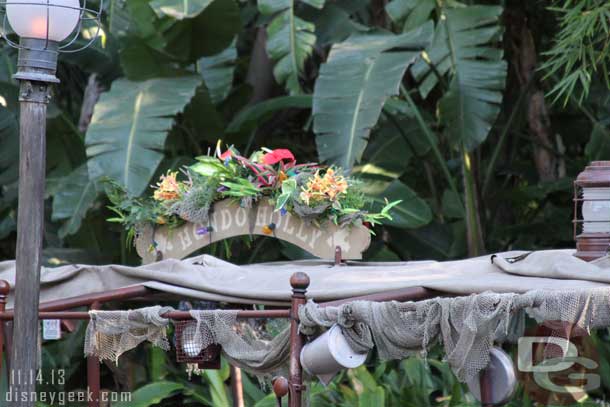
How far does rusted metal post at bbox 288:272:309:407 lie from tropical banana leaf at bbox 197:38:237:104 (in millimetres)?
6892

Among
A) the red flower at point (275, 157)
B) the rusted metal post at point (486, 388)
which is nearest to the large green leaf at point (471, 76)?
the red flower at point (275, 157)

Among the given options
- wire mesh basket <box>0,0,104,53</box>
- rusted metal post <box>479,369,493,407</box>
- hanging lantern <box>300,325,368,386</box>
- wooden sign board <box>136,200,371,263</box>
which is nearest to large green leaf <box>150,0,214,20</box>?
wooden sign board <box>136,200,371,263</box>

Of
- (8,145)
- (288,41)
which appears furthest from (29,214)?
(8,145)

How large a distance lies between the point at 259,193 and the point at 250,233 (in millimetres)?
265

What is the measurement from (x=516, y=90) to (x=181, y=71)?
3.94m

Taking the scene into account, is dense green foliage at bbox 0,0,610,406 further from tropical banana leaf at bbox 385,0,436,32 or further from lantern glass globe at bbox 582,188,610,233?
lantern glass globe at bbox 582,188,610,233

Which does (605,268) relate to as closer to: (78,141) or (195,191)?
(195,191)

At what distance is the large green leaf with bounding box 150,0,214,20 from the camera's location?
945cm

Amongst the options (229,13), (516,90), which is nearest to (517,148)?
(516,90)

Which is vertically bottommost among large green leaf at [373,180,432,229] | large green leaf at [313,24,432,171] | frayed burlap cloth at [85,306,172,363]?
frayed burlap cloth at [85,306,172,363]

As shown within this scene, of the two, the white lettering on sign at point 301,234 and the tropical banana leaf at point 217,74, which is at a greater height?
the tropical banana leaf at point 217,74

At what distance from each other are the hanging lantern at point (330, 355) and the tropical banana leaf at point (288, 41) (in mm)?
5274

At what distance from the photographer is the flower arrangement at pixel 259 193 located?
6340 mm

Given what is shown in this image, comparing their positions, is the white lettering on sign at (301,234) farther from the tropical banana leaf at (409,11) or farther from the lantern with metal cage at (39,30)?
the tropical banana leaf at (409,11)
